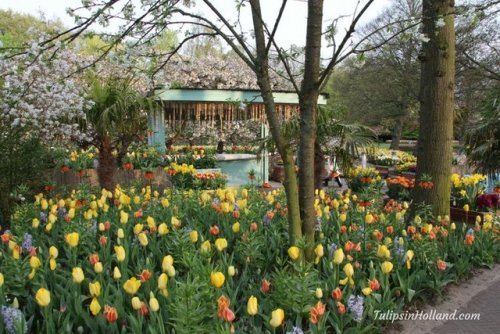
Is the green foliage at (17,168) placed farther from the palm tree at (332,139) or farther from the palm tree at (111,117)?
the palm tree at (332,139)

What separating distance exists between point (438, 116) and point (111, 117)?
4651 millimetres

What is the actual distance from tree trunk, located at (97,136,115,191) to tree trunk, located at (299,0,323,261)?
14.1 ft

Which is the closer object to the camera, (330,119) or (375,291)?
(375,291)

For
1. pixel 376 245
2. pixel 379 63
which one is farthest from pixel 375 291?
pixel 379 63

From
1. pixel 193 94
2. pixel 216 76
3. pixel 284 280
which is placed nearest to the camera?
pixel 284 280

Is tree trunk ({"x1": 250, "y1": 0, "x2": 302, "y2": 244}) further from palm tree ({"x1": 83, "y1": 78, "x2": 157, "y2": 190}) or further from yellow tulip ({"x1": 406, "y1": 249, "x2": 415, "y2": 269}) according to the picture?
palm tree ({"x1": 83, "y1": 78, "x2": 157, "y2": 190})

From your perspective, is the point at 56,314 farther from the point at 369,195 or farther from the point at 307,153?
the point at 369,195

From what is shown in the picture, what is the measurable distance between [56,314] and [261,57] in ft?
7.37

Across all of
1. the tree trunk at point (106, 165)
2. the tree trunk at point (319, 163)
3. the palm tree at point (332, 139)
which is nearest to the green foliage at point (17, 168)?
the tree trunk at point (106, 165)

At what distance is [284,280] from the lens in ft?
9.36

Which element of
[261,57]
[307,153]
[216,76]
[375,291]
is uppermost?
[216,76]

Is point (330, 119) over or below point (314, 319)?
over

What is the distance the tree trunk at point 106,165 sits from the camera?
23.8ft

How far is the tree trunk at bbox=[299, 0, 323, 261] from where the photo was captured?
357 centimetres
